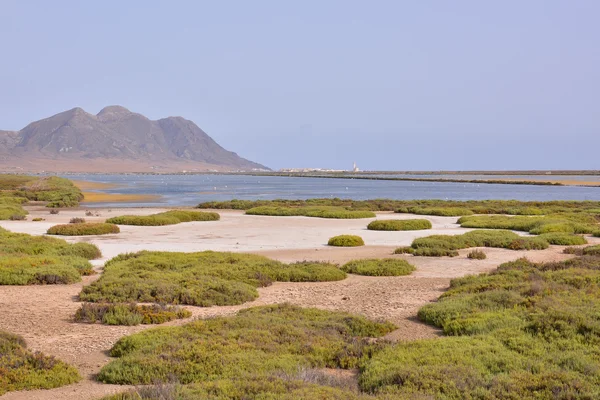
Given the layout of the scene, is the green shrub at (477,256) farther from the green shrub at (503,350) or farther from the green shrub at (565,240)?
the green shrub at (503,350)

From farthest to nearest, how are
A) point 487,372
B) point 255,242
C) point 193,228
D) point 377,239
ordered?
point 193,228 → point 377,239 → point 255,242 → point 487,372

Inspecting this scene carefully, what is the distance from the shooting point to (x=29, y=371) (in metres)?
8.02

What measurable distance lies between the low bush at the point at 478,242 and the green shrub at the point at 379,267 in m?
3.88

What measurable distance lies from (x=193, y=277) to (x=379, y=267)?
5.53 m

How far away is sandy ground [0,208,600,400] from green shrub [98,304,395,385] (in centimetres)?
45

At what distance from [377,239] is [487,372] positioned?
20.2 metres

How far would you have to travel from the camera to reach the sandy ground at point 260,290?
32.7ft

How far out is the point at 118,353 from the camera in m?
9.26

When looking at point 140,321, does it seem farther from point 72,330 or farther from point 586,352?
point 586,352

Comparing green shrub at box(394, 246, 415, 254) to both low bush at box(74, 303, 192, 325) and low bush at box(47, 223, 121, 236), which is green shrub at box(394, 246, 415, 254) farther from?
low bush at box(47, 223, 121, 236)

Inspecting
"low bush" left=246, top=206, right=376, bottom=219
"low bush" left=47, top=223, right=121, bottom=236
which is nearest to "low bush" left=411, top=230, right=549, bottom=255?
"low bush" left=47, top=223, right=121, bottom=236

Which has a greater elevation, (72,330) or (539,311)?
(539,311)

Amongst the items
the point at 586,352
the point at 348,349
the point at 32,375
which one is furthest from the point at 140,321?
the point at 586,352

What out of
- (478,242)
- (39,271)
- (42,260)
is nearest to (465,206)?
(478,242)
